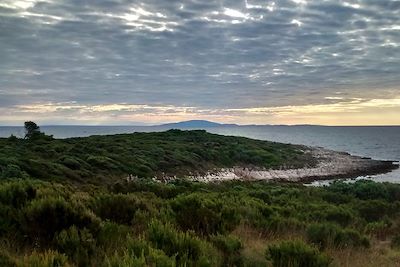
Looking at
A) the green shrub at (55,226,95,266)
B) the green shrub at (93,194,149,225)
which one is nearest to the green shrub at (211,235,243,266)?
the green shrub at (55,226,95,266)

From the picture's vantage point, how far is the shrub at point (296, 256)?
224 inches

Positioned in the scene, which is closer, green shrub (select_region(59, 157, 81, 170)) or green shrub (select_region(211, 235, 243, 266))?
green shrub (select_region(211, 235, 243, 266))

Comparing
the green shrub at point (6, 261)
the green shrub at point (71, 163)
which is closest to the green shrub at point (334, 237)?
the green shrub at point (6, 261)

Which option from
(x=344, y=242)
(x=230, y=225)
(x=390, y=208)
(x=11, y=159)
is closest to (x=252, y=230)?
(x=230, y=225)

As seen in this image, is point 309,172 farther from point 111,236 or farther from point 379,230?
point 111,236

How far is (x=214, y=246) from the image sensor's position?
20.4 feet

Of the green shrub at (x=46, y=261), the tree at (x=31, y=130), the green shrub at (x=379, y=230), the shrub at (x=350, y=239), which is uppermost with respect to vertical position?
the tree at (x=31, y=130)

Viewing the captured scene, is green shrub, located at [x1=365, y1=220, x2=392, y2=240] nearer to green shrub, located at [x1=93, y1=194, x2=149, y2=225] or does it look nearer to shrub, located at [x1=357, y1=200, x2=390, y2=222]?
shrub, located at [x1=357, y1=200, x2=390, y2=222]

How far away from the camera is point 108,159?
36312mm

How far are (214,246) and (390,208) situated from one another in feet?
42.8

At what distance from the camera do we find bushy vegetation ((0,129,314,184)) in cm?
2747

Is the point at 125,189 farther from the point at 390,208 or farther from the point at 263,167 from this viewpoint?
the point at 263,167

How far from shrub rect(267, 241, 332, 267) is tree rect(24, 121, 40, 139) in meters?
48.5

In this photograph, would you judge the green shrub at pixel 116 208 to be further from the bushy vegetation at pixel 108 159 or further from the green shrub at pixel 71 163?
the green shrub at pixel 71 163
